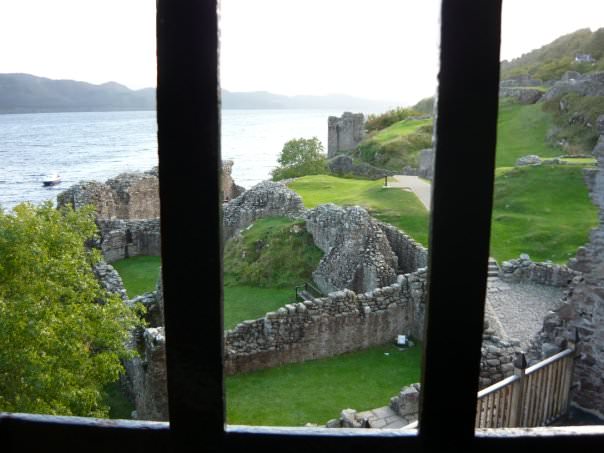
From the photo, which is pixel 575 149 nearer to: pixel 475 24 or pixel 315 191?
pixel 315 191

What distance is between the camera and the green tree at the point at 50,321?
27.9 feet

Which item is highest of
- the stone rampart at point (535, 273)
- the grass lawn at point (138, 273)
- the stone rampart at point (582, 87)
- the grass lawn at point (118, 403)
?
the stone rampart at point (582, 87)

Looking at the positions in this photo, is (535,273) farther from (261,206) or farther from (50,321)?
(50,321)

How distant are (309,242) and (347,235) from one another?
9.78 ft

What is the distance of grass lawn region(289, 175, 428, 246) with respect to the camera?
824 inches

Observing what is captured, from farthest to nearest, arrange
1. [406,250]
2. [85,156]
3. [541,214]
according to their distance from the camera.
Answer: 1. [85,156]
2. [541,214]
3. [406,250]

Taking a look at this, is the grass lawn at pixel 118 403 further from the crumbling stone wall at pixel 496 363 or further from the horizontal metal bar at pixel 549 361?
the horizontal metal bar at pixel 549 361

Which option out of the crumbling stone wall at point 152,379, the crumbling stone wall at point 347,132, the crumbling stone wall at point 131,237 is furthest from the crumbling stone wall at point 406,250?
the crumbling stone wall at point 347,132

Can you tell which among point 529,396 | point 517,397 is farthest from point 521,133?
point 517,397

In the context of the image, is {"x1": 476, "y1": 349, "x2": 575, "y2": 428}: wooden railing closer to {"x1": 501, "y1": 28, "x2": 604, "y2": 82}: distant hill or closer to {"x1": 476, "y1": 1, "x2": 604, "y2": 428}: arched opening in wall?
{"x1": 476, "y1": 1, "x2": 604, "y2": 428}: arched opening in wall

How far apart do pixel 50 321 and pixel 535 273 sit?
13.2 m

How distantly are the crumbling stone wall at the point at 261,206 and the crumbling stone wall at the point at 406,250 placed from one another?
5399 millimetres

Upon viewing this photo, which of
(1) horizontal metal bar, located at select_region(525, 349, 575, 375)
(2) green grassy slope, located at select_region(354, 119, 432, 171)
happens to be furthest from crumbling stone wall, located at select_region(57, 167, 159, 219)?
(1) horizontal metal bar, located at select_region(525, 349, 575, 375)

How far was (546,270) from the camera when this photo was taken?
→ 1697cm
